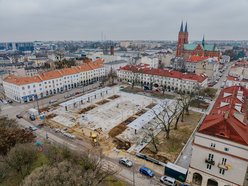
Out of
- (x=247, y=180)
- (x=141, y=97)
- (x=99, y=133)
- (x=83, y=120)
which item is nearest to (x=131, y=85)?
(x=141, y=97)

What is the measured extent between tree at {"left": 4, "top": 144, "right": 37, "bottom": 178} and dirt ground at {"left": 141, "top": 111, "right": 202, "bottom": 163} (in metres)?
19.8

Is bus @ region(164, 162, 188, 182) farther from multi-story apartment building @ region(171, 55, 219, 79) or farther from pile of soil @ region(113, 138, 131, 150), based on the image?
multi-story apartment building @ region(171, 55, 219, 79)

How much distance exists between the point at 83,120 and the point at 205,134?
3236 cm

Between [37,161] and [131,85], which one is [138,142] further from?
[131,85]

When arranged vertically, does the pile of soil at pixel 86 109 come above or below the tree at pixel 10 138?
below

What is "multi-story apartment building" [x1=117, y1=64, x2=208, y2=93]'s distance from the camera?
69688mm

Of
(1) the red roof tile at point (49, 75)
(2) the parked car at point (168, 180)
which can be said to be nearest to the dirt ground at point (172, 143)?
(2) the parked car at point (168, 180)

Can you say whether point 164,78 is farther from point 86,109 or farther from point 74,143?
point 74,143

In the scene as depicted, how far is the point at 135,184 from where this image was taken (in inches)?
1073

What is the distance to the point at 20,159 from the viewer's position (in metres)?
24.6

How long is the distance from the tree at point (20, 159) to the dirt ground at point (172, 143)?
19.8m

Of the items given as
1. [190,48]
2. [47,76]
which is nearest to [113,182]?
[47,76]

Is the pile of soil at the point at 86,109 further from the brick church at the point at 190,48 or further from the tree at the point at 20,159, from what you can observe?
the brick church at the point at 190,48

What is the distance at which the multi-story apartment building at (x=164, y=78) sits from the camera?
6969 centimetres
